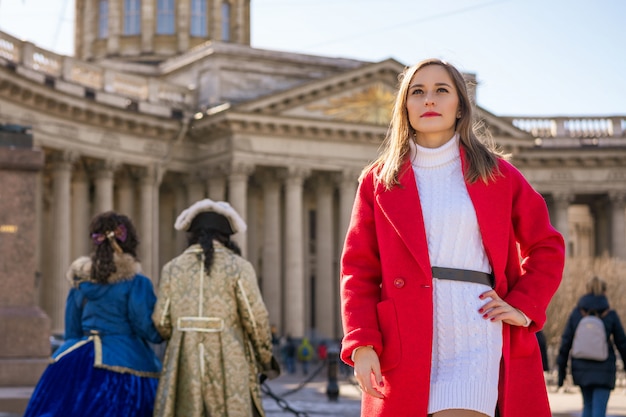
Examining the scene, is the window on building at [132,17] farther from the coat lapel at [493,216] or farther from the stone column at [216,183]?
the coat lapel at [493,216]

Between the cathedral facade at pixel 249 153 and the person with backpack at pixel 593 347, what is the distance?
27511 millimetres

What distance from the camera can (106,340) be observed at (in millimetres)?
8906

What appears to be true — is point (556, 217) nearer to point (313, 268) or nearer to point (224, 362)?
point (313, 268)

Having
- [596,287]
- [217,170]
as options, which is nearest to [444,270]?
[596,287]

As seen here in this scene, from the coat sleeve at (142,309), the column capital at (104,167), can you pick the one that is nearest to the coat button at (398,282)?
the coat sleeve at (142,309)

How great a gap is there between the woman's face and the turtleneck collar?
0.24 feet

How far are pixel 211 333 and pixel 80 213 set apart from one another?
3548 centimetres

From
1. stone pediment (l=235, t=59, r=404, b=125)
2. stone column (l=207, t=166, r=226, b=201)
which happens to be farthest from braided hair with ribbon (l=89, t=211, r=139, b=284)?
stone column (l=207, t=166, r=226, b=201)

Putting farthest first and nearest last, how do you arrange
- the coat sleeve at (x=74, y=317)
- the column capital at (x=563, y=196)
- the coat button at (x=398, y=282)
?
1. the column capital at (x=563, y=196)
2. the coat sleeve at (x=74, y=317)
3. the coat button at (x=398, y=282)

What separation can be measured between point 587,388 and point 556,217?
40.8 metres

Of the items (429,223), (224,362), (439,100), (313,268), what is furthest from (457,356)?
(313,268)

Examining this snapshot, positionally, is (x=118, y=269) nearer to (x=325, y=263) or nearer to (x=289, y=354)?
→ (x=289, y=354)

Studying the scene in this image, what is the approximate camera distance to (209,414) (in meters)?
8.68

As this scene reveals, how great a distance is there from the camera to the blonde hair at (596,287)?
1252 centimetres
